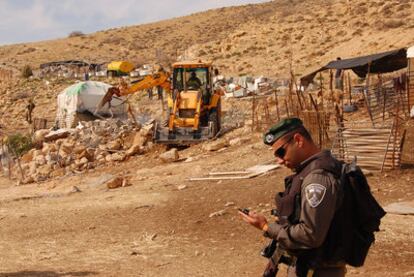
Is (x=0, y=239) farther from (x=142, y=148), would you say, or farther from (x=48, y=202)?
(x=142, y=148)

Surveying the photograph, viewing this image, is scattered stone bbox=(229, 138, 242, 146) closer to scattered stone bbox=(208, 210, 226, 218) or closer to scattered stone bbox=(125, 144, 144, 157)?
scattered stone bbox=(125, 144, 144, 157)

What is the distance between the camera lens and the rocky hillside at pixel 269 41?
34.1m

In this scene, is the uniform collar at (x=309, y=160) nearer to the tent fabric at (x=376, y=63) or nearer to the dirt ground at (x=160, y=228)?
the dirt ground at (x=160, y=228)

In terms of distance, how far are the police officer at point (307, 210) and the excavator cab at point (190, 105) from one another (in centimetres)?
1356

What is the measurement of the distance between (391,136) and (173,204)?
3517 millimetres

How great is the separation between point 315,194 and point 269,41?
39568 millimetres

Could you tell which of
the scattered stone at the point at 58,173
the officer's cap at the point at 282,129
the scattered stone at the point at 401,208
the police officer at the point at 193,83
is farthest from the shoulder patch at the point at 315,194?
the scattered stone at the point at 58,173

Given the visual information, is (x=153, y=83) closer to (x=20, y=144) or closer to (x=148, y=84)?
(x=148, y=84)

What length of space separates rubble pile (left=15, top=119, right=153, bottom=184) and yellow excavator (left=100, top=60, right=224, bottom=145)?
1.08 metres

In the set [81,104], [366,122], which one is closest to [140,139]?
[366,122]

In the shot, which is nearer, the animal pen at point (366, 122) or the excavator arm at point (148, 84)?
the animal pen at point (366, 122)

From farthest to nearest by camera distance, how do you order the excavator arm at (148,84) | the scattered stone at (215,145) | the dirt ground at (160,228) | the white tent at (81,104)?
the white tent at (81,104), the excavator arm at (148,84), the scattered stone at (215,145), the dirt ground at (160,228)

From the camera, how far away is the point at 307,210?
9.92 ft

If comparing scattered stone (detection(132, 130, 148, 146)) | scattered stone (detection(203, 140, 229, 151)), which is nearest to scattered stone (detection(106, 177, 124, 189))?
scattered stone (detection(203, 140, 229, 151))
